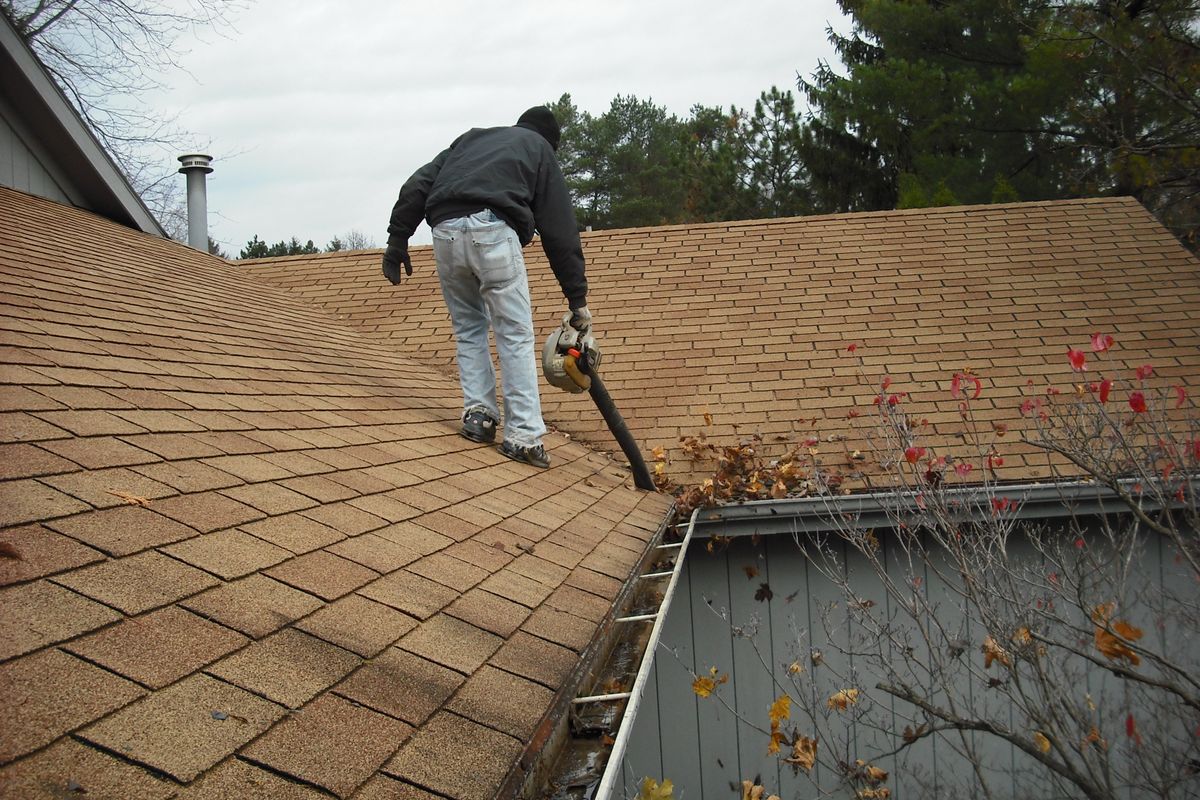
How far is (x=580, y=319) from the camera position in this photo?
5230 millimetres

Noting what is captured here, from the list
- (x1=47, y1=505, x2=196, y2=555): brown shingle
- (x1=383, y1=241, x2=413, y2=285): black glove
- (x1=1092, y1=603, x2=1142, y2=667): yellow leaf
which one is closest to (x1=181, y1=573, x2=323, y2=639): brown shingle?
(x1=47, y1=505, x2=196, y2=555): brown shingle

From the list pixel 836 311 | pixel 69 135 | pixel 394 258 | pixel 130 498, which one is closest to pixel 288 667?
pixel 130 498

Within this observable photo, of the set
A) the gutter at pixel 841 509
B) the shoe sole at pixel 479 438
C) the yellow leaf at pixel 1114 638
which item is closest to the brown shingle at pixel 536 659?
the yellow leaf at pixel 1114 638

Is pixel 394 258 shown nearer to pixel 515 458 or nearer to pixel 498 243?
pixel 498 243

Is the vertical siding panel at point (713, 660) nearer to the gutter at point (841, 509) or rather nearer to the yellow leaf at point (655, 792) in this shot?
the gutter at point (841, 509)

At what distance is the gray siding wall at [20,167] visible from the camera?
23.3ft

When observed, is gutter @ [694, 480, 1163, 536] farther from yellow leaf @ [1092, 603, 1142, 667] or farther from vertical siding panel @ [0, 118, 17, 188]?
vertical siding panel @ [0, 118, 17, 188]

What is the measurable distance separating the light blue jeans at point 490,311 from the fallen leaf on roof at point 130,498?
9.26ft

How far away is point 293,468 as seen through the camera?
10.5 ft

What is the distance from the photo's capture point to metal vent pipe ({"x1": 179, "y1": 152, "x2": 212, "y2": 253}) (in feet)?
33.3

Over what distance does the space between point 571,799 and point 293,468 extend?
152cm

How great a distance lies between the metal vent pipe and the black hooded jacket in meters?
5.65

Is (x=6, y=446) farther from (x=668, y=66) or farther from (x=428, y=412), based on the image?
(x=668, y=66)

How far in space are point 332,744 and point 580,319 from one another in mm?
3758
